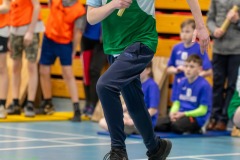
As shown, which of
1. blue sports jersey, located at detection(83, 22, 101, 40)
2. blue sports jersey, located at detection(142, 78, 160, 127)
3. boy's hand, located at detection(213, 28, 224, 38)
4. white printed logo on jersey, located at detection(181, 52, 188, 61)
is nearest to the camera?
blue sports jersey, located at detection(142, 78, 160, 127)

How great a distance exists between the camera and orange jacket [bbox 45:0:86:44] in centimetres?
1003

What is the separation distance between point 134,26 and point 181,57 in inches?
163

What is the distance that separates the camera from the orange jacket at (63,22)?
1003 cm

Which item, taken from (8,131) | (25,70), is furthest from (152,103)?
(25,70)

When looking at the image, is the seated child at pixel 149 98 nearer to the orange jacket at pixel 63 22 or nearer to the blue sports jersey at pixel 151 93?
the blue sports jersey at pixel 151 93

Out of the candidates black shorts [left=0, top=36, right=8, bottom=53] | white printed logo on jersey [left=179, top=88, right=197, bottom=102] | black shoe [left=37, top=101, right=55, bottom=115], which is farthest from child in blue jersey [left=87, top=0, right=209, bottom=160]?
black shoe [left=37, top=101, right=55, bottom=115]

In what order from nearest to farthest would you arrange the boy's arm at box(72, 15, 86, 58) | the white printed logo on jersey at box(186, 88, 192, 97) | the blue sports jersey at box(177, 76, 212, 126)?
the blue sports jersey at box(177, 76, 212, 126) < the white printed logo on jersey at box(186, 88, 192, 97) < the boy's arm at box(72, 15, 86, 58)

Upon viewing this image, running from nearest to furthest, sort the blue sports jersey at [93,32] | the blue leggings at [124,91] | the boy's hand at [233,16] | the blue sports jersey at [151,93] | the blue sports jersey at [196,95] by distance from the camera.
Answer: the blue leggings at [124,91]
the blue sports jersey at [151,93]
the blue sports jersey at [196,95]
the boy's hand at [233,16]
the blue sports jersey at [93,32]

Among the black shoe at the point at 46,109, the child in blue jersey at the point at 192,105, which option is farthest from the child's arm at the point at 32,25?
the child in blue jersey at the point at 192,105

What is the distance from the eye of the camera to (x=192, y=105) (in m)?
8.73

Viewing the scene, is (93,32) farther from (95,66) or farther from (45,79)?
(45,79)

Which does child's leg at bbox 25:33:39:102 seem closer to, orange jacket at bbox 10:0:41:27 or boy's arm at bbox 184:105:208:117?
orange jacket at bbox 10:0:41:27

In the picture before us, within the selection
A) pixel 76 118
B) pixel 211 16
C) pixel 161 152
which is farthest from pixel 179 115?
pixel 161 152

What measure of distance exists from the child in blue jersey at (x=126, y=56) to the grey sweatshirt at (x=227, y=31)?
3998mm
